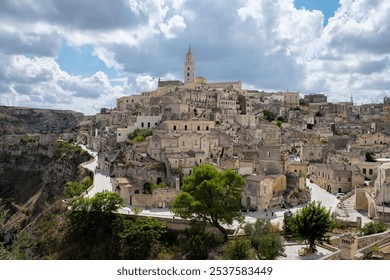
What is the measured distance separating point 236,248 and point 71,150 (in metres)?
45.8

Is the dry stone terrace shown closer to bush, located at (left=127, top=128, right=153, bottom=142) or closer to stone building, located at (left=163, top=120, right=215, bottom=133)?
stone building, located at (left=163, top=120, right=215, bottom=133)

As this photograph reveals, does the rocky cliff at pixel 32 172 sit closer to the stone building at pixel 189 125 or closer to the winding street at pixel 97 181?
the winding street at pixel 97 181

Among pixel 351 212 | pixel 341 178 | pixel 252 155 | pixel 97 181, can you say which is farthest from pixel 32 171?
pixel 351 212

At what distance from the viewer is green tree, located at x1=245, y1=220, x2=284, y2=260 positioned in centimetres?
1847

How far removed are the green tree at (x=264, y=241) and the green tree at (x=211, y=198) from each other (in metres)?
2.00

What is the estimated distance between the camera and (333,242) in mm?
21562

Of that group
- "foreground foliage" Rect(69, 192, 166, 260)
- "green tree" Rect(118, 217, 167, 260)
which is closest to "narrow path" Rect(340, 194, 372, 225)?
"green tree" Rect(118, 217, 167, 260)

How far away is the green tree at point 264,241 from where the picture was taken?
1847cm

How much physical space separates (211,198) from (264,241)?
20.2 feet

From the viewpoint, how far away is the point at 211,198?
2500 centimetres

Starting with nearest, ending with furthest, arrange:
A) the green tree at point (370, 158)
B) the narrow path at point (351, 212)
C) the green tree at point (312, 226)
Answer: the green tree at point (312, 226), the narrow path at point (351, 212), the green tree at point (370, 158)

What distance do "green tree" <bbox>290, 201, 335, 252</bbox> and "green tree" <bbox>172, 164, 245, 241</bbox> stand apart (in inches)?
173

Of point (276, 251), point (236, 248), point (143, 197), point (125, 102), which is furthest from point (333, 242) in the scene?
point (125, 102)

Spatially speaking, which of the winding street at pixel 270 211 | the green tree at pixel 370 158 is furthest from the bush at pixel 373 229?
the green tree at pixel 370 158
